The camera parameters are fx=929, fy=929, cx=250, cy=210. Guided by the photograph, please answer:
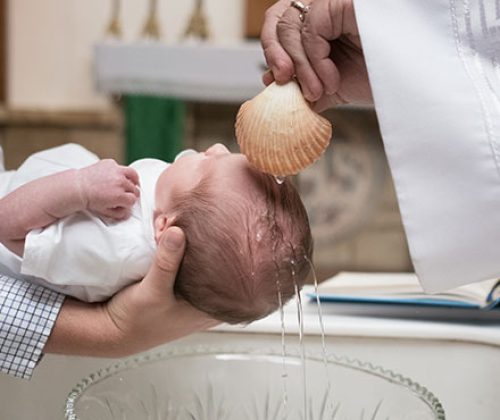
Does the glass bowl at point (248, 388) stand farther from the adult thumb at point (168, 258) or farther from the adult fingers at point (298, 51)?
the adult fingers at point (298, 51)

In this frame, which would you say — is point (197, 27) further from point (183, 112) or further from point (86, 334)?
point (86, 334)

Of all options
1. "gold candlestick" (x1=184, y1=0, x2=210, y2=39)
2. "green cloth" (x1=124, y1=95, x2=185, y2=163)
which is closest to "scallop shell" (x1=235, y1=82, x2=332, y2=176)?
"green cloth" (x1=124, y1=95, x2=185, y2=163)

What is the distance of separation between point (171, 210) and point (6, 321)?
0.20 m

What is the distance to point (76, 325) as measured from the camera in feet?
3.00

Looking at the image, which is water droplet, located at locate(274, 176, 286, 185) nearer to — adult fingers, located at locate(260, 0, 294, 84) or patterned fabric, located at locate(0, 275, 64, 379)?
adult fingers, located at locate(260, 0, 294, 84)

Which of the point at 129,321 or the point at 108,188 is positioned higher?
the point at 108,188

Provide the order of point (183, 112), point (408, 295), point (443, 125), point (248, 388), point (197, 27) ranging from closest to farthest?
point (443, 125) → point (248, 388) → point (408, 295) → point (183, 112) → point (197, 27)

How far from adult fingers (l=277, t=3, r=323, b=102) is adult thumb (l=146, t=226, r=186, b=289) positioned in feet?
0.57

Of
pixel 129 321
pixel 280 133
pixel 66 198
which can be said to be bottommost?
pixel 129 321

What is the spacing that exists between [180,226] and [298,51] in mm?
197

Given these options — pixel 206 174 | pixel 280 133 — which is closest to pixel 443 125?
pixel 280 133

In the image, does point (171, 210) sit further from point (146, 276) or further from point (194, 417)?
point (194, 417)

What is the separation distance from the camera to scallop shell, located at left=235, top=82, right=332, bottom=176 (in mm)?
795

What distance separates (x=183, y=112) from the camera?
9.77 ft
